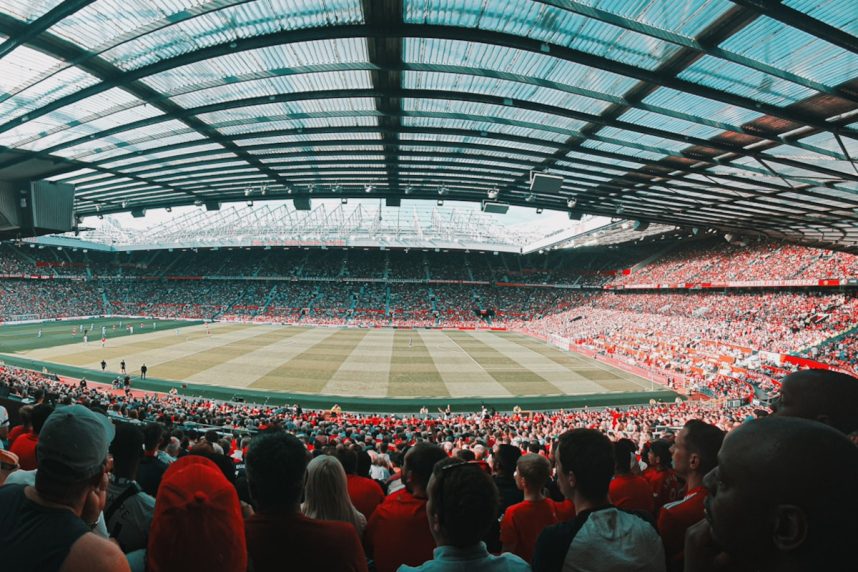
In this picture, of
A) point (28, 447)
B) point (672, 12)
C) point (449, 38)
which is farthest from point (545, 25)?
point (28, 447)

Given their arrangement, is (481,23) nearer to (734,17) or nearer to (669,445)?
(734,17)

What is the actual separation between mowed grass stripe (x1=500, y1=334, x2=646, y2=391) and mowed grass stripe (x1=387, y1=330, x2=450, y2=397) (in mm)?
11302

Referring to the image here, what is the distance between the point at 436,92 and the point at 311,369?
23596mm

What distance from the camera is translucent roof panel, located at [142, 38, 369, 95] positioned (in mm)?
7539

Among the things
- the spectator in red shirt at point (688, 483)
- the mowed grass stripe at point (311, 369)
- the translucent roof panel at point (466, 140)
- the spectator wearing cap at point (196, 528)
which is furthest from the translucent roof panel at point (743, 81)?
the mowed grass stripe at point (311, 369)

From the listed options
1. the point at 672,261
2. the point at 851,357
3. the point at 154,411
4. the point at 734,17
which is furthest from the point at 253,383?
the point at 672,261

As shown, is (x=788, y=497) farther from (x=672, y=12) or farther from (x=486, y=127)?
(x=486, y=127)

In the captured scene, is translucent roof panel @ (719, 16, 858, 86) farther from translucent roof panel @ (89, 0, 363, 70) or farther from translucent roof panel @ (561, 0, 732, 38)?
translucent roof panel @ (89, 0, 363, 70)

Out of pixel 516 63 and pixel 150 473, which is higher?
pixel 516 63

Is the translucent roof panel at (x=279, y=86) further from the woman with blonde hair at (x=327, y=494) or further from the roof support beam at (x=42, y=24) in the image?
the woman with blonde hair at (x=327, y=494)

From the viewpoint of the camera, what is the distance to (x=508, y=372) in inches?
1194

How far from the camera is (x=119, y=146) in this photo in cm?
1136

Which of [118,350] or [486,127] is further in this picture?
[118,350]

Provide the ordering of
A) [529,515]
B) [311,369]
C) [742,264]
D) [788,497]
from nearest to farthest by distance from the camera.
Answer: [788,497], [529,515], [311,369], [742,264]
